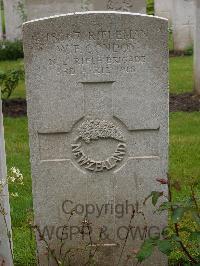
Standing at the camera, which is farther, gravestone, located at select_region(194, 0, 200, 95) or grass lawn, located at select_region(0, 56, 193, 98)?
grass lawn, located at select_region(0, 56, 193, 98)

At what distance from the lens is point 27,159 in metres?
6.39

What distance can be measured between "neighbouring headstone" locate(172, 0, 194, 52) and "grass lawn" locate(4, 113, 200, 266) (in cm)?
570

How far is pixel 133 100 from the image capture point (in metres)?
3.83

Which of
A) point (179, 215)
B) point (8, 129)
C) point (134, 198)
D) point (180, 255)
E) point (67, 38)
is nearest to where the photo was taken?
point (179, 215)

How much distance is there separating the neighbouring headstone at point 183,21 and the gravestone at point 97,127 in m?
9.56

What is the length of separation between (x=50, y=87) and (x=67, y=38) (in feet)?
0.95

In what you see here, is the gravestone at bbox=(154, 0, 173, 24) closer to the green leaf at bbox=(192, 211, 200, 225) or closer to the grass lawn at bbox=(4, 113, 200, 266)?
the grass lawn at bbox=(4, 113, 200, 266)

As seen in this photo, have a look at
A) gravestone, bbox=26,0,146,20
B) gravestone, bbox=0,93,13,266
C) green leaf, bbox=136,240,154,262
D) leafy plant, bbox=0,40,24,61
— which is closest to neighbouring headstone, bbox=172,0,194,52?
leafy plant, bbox=0,40,24,61

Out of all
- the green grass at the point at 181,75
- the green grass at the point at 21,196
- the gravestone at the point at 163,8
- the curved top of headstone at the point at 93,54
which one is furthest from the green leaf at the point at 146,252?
the gravestone at the point at 163,8

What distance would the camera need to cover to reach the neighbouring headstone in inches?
522

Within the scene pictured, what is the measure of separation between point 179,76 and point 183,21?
3.06 metres

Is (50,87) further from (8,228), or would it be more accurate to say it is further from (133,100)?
(8,228)

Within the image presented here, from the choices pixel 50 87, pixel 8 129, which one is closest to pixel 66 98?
pixel 50 87

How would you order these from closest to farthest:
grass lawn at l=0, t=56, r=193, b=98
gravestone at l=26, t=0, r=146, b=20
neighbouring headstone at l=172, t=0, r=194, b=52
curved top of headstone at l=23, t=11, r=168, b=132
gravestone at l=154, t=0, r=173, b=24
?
curved top of headstone at l=23, t=11, r=168, b=132, grass lawn at l=0, t=56, r=193, b=98, gravestone at l=26, t=0, r=146, b=20, neighbouring headstone at l=172, t=0, r=194, b=52, gravestone at l=154, t=0, r=173, b=24
